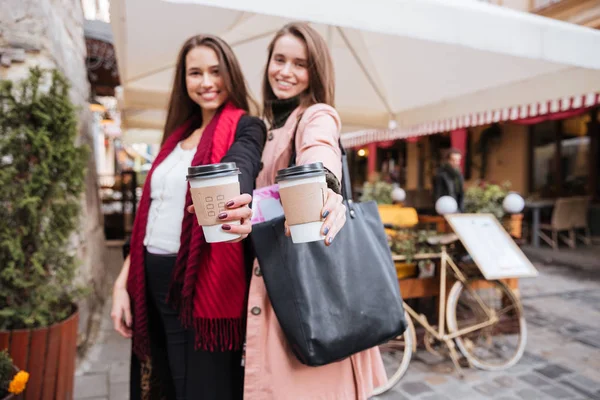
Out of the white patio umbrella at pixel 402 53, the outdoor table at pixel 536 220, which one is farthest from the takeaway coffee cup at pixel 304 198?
the outdoor table at pixel 536 220

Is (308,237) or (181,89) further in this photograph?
(181,89)

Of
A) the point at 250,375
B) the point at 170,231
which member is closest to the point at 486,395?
the point at 250,375

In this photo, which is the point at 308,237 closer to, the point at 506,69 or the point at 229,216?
the point at 229,216

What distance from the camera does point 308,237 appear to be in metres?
0.93

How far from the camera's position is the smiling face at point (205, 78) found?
151 centimetres

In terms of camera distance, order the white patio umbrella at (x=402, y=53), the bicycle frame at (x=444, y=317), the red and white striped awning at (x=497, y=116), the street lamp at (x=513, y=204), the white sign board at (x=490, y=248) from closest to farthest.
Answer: the white patio umbrella at (x=402, y=53)
the white sign board at (x=490, y=248)
the bicycle frame at (x=444, y=317)
the street lamp at (x=513, y=204)
the red and white striped awning at (x=497, y=116)

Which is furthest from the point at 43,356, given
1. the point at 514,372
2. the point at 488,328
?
the point at 514,372

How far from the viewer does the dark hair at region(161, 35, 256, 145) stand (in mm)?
1517

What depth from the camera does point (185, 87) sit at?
5.51ft

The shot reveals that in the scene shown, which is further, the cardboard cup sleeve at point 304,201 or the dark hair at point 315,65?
the dark hair at point 315,65

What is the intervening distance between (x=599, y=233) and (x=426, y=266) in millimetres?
7951

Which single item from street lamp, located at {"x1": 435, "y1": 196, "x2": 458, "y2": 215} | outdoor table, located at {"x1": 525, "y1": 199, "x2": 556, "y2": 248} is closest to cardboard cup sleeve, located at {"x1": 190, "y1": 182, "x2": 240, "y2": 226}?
street lamp, located at {"x1": 435, "y1": 196, "x2": 458, "y2": 215}

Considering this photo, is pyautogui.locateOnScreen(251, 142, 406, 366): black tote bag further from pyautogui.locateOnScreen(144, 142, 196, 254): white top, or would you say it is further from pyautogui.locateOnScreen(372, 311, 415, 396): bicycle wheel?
pyautogui.locateOnScreen(372, 311, 415, 396): bicycle wheel

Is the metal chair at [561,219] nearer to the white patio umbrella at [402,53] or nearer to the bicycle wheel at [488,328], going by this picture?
the white patio umbrella at [402,53]
